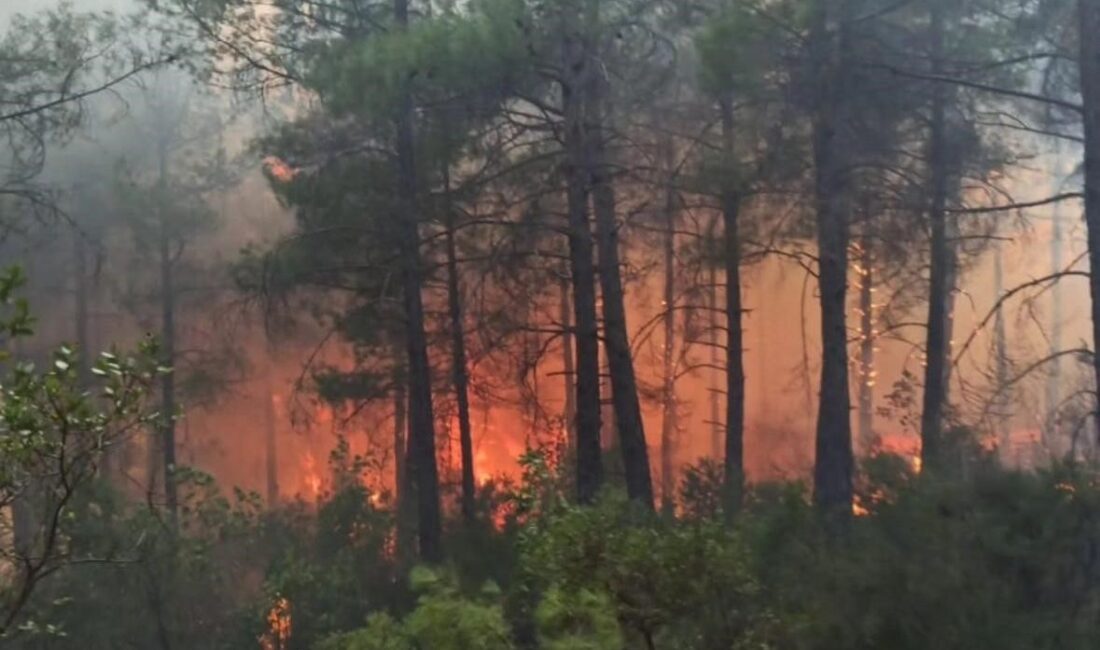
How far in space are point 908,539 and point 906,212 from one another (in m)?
6.44

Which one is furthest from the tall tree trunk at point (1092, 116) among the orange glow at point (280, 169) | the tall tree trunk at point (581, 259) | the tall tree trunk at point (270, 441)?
the tall tree trunk at point (270, 441)

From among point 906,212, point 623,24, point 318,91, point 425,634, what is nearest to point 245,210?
point 318,91

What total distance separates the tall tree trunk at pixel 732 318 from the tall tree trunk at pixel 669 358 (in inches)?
29.9

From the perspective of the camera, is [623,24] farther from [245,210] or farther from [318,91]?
[245,210]

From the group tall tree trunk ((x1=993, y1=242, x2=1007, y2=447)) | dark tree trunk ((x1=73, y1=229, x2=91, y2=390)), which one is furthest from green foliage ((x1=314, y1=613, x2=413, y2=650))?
dark tree trunk ((x1=73, y1=229, x2=91, y2=390))

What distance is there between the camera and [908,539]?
30.2 ft

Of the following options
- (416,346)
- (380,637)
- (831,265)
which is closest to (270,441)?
(416,346)

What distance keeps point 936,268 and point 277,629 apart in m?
9.65

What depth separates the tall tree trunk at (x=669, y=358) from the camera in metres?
15.4

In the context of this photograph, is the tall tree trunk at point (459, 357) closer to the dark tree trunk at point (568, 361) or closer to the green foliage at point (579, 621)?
the dark tree trunk at point (568, 361)

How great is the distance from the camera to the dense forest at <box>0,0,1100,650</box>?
27.5 feet

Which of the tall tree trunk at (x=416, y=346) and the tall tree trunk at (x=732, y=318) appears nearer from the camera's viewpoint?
the tall tree trunk at (x=732, y=318)

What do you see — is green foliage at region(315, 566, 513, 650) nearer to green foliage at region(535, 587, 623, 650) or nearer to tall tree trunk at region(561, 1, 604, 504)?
green foliage at region(535, 587, 623, 650)

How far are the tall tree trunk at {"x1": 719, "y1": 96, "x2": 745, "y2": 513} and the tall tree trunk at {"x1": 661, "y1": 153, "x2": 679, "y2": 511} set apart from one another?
76 cm
